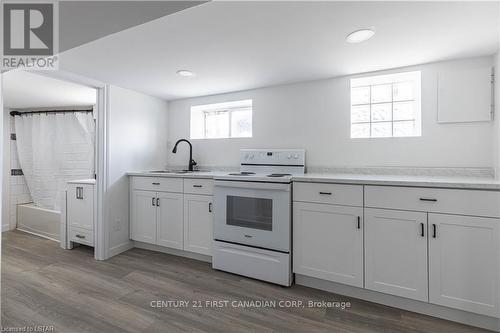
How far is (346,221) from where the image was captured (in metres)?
1.84

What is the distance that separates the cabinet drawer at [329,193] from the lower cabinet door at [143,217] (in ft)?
5.50

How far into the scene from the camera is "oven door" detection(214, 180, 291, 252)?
2.02 m

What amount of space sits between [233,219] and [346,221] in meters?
0.98

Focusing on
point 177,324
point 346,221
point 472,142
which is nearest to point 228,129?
point 346,221

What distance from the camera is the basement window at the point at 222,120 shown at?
3.02 metres

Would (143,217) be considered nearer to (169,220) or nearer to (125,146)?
(169,220)

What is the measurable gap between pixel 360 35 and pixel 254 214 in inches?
62.3

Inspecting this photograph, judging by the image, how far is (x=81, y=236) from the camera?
9.34ft

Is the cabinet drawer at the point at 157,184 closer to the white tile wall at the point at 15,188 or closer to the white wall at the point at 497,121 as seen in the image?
the white tile wall at the point at 15,188

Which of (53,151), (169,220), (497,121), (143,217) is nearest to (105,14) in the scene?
(169,220)

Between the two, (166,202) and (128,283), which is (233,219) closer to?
(166,202)

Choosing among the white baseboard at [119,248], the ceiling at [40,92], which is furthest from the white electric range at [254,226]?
the ceiling at [40,92]

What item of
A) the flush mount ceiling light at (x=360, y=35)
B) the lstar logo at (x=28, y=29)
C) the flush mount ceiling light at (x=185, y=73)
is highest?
the flush mount ceiling light at (x=185, y=73)

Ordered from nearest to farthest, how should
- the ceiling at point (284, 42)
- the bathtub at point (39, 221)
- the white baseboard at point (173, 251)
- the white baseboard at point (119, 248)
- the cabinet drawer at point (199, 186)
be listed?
the ceiling at point (284, 42) < the cabinet drawer at point (199, 186) < the white baseboard at point (173, 251) < the white baseboard at point (119, 248) < the bathtub at point (39, 221)
